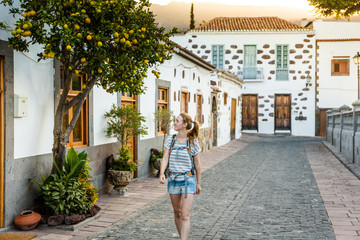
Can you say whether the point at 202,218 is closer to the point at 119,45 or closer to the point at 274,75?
the point at 119,45

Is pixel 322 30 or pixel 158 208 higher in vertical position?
pixel 322 30

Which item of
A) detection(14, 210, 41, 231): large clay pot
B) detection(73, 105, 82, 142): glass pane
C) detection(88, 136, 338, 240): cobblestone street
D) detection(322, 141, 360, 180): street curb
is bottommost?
detection(88, 136, 338, 240): cobblestone street

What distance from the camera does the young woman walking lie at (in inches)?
182

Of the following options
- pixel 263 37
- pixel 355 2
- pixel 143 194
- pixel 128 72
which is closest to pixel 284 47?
pixel 263 37

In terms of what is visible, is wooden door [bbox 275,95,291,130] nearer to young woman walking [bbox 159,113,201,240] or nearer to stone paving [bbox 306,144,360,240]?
stone paving [bbox 306,144,360,240]

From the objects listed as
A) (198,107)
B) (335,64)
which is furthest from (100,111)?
(335,64)

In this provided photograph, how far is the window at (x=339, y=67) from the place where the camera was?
2656 cm

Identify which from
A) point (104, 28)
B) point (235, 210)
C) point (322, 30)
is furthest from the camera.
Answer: point (322, 30)

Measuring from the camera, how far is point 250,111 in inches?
1073

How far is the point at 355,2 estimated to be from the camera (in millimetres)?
13094

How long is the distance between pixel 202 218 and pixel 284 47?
72.6ft

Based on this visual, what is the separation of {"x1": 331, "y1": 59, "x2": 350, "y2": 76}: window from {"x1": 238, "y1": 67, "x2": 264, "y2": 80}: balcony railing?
4.62m

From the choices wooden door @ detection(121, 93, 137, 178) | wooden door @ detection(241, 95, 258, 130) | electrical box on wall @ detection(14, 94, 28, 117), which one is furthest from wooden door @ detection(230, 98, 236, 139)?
electrical box on wall @ detection(14, 94, 28, 117)

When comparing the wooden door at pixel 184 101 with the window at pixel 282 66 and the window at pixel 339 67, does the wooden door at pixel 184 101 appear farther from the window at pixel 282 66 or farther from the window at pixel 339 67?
the window at pixel 339 67
